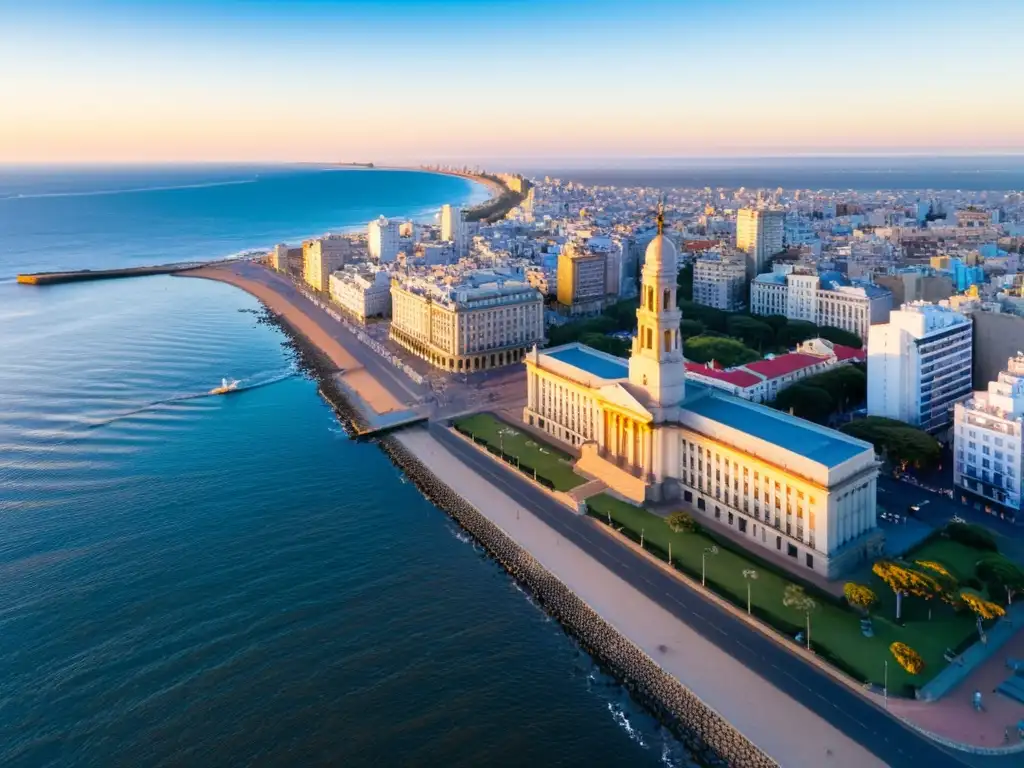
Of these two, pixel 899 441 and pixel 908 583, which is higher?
pixel 899 441

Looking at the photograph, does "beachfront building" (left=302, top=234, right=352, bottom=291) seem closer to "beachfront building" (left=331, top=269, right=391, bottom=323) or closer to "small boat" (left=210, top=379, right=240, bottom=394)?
"beachfront building" (left=331, top=269, right=391, bottom=323)

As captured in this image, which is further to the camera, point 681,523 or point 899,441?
point 899,441

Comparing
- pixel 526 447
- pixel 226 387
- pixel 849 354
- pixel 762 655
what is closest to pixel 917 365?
pixel 849 354

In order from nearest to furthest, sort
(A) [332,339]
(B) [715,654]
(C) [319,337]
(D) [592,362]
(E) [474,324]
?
(B) [715,654]
(D) [592,362]
(E) [474,324]
(A) [332,339]
(C) [319,337]

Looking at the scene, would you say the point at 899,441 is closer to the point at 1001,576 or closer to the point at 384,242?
the point at 1001,576

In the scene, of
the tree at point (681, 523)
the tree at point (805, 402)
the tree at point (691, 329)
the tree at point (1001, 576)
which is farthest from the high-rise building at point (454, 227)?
the tree at point (1001, 576)

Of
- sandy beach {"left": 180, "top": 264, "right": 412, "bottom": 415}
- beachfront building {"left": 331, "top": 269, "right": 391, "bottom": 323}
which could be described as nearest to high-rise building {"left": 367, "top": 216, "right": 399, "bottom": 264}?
sandy beach {"left": 180, "top": 264, "right": 412, "bottom": 415}
